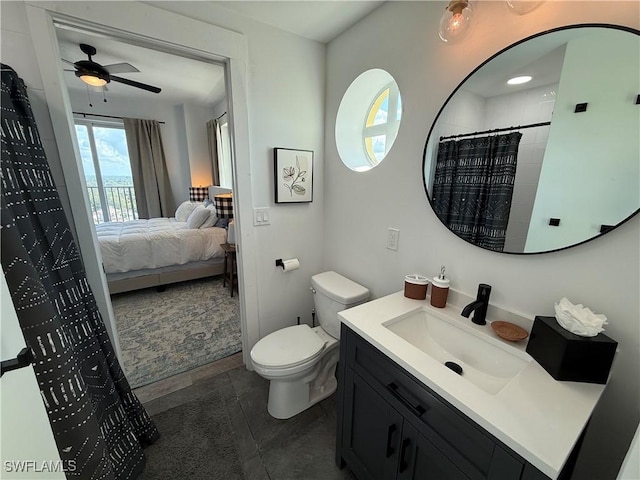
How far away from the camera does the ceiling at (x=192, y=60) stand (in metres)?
1.34

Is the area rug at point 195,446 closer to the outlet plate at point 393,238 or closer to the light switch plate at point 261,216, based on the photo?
the light switch plate at point 261,216

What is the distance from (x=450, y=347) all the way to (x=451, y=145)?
2.97 ft

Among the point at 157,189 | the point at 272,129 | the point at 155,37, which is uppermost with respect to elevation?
the point at 155,37

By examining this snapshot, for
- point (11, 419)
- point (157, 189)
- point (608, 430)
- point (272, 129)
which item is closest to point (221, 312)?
point (272, 129)

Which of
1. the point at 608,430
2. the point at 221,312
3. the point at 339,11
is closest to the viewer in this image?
the point at 608,430

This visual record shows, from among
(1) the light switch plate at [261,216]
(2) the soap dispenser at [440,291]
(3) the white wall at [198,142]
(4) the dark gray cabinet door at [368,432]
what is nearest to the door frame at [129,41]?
(1) the light switch plate at [261,216]

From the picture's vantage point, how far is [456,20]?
965mm

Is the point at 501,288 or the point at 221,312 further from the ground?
the point at 501,288

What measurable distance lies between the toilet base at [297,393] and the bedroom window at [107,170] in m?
4.88

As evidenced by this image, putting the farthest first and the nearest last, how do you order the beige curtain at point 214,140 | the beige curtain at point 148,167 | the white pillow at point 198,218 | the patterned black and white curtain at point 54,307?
1. the beige curtain at point 214,140
2. the beige curtain at point 148,167
3. the white pillow at point 198,218
4. the patterned black and white curtain at point 54,307

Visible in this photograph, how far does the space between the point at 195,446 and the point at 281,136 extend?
6.14 feet

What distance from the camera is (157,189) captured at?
497 cm

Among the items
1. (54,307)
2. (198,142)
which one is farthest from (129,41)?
(198,142)

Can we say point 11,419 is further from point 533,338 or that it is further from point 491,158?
point 491,158
